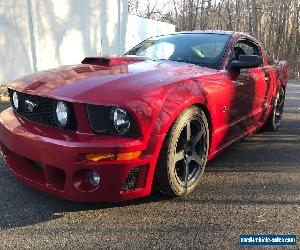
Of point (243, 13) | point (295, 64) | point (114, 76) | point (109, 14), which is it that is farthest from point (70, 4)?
point (243, 13)

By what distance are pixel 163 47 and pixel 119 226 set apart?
7.53 ft

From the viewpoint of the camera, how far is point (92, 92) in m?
2.68

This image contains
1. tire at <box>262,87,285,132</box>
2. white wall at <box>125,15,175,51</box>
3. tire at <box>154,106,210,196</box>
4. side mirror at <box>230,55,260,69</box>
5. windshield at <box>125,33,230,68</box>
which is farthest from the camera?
white wall at <box>125,15,175,51</box>

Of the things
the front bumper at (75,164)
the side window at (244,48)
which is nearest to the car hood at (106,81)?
the front bumper at (75,164)

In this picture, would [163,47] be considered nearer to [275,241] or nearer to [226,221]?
[226,221]

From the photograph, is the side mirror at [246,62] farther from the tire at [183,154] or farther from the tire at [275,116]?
the tire at [275,116]

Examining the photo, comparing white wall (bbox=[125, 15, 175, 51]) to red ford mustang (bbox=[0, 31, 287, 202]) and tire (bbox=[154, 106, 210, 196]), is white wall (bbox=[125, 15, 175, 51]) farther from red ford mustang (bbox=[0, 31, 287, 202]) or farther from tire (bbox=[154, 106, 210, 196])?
tire (bbox=[154, 106, 210, 196])

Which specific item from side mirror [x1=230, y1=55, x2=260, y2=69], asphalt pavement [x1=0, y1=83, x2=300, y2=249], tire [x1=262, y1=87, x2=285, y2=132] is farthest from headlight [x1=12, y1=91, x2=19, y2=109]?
tire [x1=262, y1=87, x2=285, y2=132]

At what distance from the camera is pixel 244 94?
4.04 meters

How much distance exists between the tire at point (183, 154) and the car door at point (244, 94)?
1.94 ft

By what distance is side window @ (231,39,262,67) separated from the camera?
168 inches

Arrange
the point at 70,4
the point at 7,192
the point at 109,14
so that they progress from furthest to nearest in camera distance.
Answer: the point at 109,14, the point at 70,4, the point at 7,192

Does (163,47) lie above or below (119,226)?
above

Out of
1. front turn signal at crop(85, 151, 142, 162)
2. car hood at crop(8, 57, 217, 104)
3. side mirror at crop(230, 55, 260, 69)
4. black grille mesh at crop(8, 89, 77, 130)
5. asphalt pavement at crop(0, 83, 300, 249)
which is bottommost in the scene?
asphalt pavement at crop(0, 83, 300, 249)
